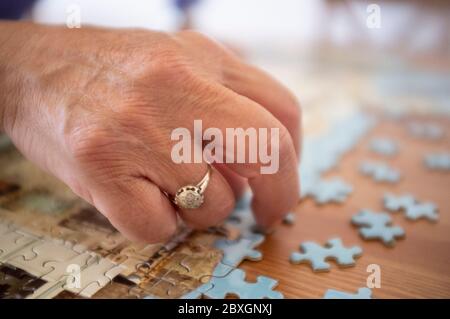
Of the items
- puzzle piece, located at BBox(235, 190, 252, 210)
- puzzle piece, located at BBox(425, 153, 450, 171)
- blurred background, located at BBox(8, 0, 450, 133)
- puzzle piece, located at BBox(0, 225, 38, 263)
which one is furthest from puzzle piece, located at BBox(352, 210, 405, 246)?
puzzle piece, located at BBox(0, 225, 38, 263)

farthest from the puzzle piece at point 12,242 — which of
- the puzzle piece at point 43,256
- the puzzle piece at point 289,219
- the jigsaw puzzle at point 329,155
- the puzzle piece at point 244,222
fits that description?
the jigsaw puzzle at point 329,155

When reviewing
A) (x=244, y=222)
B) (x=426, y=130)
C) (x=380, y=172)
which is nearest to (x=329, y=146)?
(x=380, y=172)

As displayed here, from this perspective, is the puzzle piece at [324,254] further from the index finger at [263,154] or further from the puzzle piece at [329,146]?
the puzzle piece at [329,146]

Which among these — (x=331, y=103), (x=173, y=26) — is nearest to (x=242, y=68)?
(x=331, y=103)

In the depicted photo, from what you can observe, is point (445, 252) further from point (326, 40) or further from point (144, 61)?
point (326, 40)

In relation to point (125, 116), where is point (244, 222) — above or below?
below

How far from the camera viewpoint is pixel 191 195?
0.81 metres

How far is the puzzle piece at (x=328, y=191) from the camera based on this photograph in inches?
42.0

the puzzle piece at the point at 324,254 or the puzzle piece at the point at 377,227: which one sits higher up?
the puzzle piece at the point at 377,227

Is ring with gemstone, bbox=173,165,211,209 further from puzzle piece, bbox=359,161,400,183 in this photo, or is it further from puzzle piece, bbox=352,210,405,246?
puzzle piece, bbox=359,161,400,183

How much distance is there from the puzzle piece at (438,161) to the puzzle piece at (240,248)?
0.60 meters

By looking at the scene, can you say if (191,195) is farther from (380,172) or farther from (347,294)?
(380,172)

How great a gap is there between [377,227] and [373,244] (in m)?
0.05
